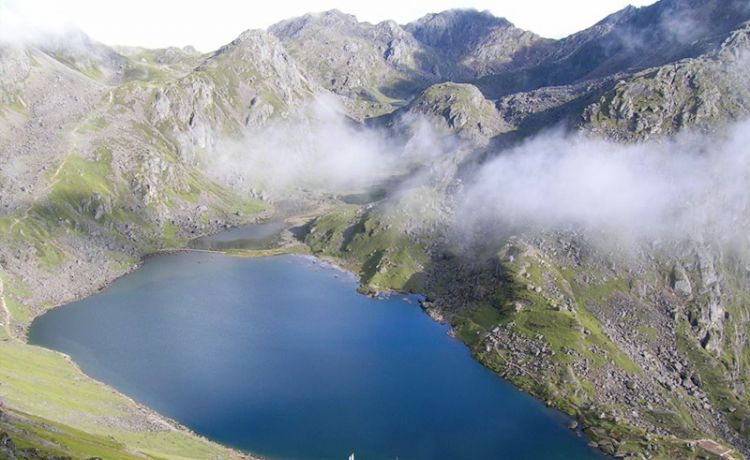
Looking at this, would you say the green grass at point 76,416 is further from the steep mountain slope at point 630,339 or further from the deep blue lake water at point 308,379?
the steep mountain slope at point 630,339

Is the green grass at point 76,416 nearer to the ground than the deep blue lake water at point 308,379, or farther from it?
farther from it

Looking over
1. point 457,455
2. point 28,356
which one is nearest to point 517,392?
point 457,455

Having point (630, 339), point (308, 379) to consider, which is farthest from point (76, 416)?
point (630, 339)

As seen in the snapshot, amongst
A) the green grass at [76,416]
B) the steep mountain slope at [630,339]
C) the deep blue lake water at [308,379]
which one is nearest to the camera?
the green grass at [76,416]

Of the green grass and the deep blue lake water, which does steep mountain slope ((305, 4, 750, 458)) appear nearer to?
the deep blue lake water

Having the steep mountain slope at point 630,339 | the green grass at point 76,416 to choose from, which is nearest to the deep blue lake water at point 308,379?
the green grass at point 76,416

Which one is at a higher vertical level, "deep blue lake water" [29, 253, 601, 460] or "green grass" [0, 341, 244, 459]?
"green grass" [0, 341, 244, 459]

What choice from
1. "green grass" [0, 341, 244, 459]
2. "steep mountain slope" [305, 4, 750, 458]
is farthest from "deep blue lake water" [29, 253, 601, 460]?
"steep mountain slope" [305, 4, 750, 458]

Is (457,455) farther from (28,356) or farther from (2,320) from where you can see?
(2,320)
